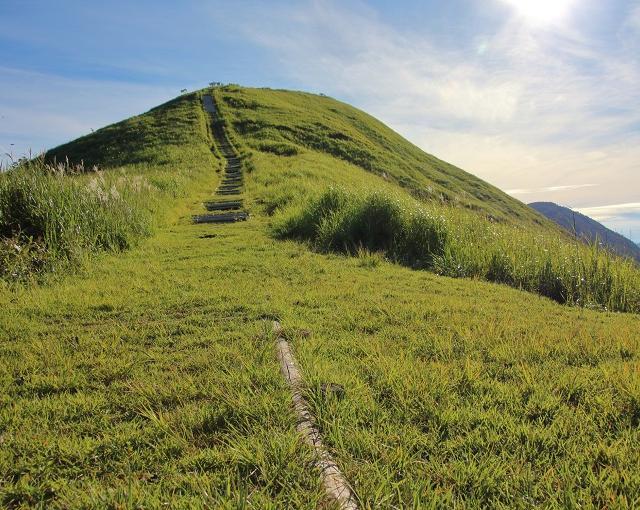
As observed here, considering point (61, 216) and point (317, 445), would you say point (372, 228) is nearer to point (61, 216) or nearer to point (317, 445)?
point (61, 216)

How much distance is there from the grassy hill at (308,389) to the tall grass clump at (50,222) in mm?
343

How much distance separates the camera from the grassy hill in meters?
2.52

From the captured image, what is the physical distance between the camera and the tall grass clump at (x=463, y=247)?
8.16 metres

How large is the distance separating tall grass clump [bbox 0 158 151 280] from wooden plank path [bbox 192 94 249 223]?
435 cm

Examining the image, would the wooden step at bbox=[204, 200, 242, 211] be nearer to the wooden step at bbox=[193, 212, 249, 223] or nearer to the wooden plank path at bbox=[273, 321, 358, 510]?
the wooden step at bbox=[193, 212, 249, 223]

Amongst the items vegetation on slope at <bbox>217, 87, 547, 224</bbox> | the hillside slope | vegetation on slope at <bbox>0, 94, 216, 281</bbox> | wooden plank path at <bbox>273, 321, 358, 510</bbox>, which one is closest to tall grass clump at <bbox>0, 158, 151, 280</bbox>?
Answer: vegetation on slope at <bbox>0, 94, 216, 281</bbox>

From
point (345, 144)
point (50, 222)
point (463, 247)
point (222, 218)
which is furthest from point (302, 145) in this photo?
point (50, 222)

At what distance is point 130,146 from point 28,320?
35280 millimetres

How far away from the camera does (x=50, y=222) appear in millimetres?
8312

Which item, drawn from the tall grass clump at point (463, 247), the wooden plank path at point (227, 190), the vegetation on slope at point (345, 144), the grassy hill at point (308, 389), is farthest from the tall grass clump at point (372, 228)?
the vegetation on slope at point (345, 144)

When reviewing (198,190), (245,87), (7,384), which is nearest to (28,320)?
(7,384)

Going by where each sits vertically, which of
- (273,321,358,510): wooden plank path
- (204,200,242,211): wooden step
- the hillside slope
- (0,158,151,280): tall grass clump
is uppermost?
the hillside slope

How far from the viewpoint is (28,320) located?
5402 millimetres

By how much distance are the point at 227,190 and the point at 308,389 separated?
733 inches
